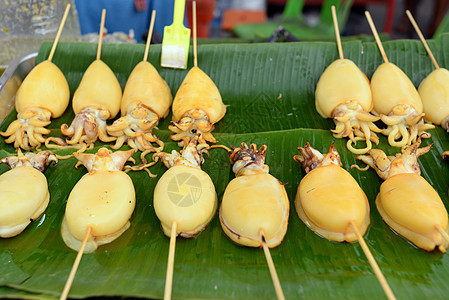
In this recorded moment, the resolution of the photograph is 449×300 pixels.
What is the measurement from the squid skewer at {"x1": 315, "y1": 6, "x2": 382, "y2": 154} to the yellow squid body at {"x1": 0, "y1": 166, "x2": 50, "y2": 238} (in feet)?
6.58

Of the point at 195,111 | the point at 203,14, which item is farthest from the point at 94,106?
the point at 203,14

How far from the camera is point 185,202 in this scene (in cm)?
182

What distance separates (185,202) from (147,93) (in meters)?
1.18

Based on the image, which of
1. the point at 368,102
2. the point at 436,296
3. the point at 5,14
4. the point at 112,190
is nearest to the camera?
the point at 436,296

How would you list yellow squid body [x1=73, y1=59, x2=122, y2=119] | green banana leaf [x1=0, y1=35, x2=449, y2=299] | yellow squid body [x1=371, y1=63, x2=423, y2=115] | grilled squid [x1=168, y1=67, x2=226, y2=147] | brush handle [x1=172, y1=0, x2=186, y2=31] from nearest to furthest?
green banana leaf [x1=0, y1=35, x2=449, y2=299]
grilled squid [x1=168, y1=67, x2=226, y2=147]
yellow squid body [x1=371, y1=63, x2=423, y2=115]
yellow squid body [x1=73, y1=59, x2=122, y2=119]
brush handle [x1=172, y1=0, x2=186, y2=31]

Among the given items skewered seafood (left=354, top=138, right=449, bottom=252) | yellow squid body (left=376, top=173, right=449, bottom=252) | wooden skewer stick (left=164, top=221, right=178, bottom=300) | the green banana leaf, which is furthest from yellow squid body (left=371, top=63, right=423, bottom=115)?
wooden skewer stick (left=164, top=221, right=178, bottom=300)

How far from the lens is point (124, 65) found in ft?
10.4

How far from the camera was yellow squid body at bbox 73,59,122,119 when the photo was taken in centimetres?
265

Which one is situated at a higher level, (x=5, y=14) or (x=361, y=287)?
(x=5, y=14)

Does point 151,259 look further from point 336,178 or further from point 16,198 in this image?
point 336,178

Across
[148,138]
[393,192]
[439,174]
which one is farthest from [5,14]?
[439,174]

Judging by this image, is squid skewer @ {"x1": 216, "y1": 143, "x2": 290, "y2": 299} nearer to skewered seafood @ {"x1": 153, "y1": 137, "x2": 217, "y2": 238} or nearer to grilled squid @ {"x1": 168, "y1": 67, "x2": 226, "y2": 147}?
skewered seafood @ {"x1": 153, "y1": 137, "x2": 217, "y2": 238}

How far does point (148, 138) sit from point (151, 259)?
3.15 feet

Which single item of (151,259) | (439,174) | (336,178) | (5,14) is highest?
(5,14)
